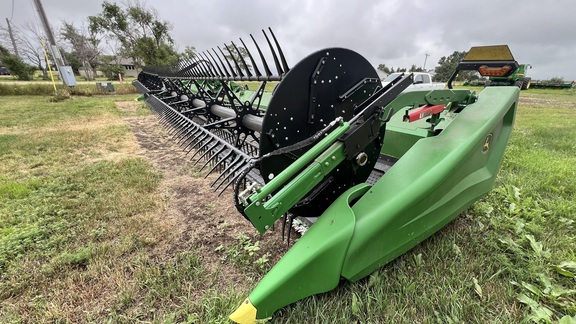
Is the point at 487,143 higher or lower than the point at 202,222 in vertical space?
higher

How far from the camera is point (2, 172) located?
3.94m

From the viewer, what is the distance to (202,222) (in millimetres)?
2666

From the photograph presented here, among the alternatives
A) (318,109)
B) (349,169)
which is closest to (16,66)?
(318,109)

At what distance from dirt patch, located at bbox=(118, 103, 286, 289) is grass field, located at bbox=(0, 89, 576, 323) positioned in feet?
0.07

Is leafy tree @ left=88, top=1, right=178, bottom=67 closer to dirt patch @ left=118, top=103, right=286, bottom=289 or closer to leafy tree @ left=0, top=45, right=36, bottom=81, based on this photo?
leafy tree @ left=0, top=45, right=36, bottom=81

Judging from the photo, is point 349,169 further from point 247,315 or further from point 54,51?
point 54,51

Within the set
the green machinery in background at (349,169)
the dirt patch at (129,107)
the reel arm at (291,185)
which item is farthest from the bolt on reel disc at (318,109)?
the dirt patch at (129,107)

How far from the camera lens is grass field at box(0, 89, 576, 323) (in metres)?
1.57

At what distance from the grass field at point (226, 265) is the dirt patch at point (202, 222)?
21 mm

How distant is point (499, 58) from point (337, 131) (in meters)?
2.11

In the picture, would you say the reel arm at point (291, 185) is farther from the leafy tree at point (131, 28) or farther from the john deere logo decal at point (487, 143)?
the leafy tree at point (131, 28)

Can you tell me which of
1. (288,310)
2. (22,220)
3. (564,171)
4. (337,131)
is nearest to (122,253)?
(22,220)

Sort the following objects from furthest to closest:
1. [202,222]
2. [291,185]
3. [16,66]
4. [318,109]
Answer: [16,66] → [202,222] → [318,109] → [291,185]

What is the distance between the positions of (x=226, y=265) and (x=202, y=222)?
0.75 meters
